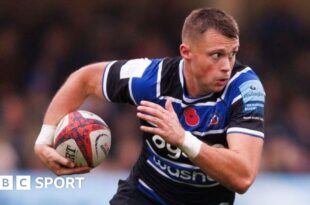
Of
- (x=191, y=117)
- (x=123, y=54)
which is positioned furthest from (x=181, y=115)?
(x=123, y=54)

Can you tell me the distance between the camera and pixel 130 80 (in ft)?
21.6

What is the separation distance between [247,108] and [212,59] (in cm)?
36

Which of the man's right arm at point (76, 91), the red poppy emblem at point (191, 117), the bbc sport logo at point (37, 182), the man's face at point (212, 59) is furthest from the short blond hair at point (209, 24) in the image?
the bbc sport logo at point (37, 182)

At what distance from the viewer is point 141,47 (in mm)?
12812

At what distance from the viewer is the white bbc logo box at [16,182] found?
28.5 feet

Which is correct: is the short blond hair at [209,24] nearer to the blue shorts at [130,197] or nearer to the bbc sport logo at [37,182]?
the blue shorts at [130,197]

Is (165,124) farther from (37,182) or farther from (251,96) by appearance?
(37,182)

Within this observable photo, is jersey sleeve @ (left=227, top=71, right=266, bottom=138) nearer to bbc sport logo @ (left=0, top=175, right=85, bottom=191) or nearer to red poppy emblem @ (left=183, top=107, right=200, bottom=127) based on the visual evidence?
red poppy emblem @ (left=183, top=107, right=200, bottom=127)

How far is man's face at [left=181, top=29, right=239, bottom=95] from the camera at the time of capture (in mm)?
6078

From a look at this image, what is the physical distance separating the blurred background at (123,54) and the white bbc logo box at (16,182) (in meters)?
0.85

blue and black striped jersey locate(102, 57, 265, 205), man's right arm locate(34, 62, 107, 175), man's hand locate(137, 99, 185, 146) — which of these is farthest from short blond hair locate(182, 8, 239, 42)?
man's right arm locate(34, 62, 107, 175)

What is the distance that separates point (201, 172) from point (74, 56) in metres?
6.25

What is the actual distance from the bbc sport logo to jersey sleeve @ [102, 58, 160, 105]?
85.0 inches

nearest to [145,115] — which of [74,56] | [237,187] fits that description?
[237,187]
